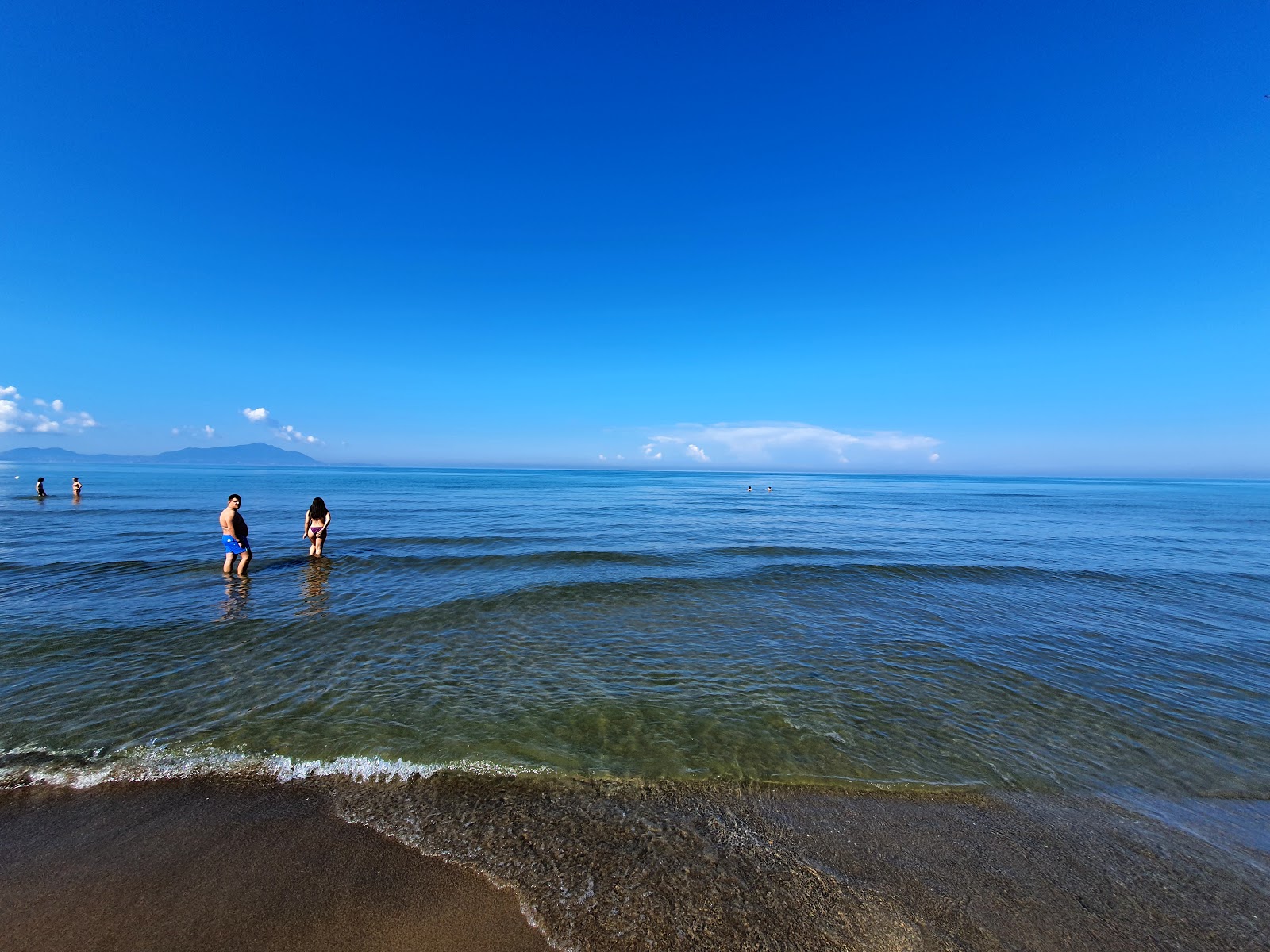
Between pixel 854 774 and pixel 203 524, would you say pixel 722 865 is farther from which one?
pixel 203 524

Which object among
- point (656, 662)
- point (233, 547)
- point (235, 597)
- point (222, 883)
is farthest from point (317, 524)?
point (222, 883)

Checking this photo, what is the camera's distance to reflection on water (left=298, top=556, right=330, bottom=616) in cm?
1180

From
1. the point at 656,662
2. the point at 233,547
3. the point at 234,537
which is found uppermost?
the point at 234,537

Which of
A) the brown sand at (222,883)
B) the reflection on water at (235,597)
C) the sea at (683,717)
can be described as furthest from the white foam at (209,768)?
the reflection on water at (235,597)

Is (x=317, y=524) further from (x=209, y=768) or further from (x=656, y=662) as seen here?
(x=656, y=662)

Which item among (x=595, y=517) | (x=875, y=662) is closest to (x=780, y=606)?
(x=875, y=662)

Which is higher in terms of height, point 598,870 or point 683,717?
point 598,870

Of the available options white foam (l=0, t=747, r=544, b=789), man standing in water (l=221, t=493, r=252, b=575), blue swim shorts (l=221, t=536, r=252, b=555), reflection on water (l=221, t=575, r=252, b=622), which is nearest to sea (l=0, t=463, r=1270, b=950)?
white foam (l=0, t=747, r=544, b=789)

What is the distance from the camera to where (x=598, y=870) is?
4.14m

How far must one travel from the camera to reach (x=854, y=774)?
5.79 m

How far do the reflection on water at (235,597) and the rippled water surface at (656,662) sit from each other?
8 centimetres

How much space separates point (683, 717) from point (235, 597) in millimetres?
12396

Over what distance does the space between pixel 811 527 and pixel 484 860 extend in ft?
96.3

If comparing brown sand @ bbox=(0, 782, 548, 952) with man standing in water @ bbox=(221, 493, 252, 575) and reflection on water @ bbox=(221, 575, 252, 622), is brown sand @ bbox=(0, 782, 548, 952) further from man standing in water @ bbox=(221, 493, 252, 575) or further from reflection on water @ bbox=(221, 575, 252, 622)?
man standing in water @ bbox=(221, 493, 252, 575)
